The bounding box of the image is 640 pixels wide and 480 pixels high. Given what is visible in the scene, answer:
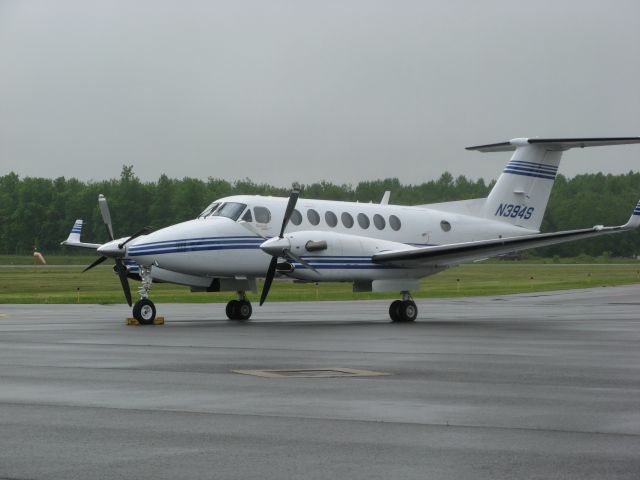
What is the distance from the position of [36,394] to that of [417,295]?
4101 cm

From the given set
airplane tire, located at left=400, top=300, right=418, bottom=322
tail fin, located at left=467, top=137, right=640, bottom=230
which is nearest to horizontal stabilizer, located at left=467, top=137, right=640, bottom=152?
tail fin, located at left=467, top=137, right=640, bottom=230

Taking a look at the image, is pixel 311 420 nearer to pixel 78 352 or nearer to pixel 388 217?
pixel 78 352

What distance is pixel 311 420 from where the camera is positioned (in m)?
11.0

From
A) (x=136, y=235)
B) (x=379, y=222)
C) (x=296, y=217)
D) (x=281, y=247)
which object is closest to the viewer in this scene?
(x=281, y=247)

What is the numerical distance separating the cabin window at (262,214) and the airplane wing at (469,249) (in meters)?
3.26

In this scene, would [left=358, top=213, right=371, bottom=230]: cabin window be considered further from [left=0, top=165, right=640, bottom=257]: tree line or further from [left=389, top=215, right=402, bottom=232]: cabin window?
[left=0, top=165, right=640, bottom=257]: tree line

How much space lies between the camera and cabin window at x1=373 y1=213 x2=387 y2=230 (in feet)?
107

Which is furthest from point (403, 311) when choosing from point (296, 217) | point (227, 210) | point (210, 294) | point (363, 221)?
point (210, 294)

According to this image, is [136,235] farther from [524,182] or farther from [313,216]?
[524,182]

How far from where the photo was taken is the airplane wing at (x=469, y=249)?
29.4m

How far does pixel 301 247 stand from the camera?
28.9m

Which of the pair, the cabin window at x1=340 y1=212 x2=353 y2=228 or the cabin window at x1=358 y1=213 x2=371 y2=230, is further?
the cabin window at x1=358 y1=213 x2=371 y2=230

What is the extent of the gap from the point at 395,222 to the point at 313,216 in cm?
314

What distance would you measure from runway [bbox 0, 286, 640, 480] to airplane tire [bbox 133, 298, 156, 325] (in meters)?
3.58
